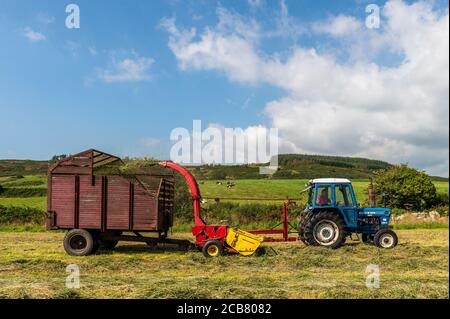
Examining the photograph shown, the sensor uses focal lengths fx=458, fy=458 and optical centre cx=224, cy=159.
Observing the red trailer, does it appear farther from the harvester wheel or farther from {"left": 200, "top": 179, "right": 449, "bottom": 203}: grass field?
{"left": 200, "top": 179, "right": 449, "bottom": 203}: grass field

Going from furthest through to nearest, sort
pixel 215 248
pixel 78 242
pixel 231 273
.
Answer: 1. pixel 78 242
2. pixel 215 248
3. pixel 231 273

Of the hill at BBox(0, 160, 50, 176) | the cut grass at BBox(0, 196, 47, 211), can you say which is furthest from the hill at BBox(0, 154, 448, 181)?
the cut grass at BBox(0, 196, 47, 211)

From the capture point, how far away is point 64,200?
12461mm

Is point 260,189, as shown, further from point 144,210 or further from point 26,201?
point 144,210

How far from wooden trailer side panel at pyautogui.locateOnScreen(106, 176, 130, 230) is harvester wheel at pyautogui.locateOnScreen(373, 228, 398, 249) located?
23.7 feet

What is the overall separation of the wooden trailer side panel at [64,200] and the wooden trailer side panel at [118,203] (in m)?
0.98

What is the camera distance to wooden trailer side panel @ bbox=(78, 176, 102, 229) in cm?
1238

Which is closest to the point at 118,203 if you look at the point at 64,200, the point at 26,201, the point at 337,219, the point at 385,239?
the point at 64,200

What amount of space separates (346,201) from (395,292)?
6.52 metres

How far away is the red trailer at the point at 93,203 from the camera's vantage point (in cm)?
1234

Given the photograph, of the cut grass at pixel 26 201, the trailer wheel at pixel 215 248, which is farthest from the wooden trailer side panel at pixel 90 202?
the cut grass at pixel 26 201

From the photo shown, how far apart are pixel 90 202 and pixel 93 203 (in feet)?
0.30
